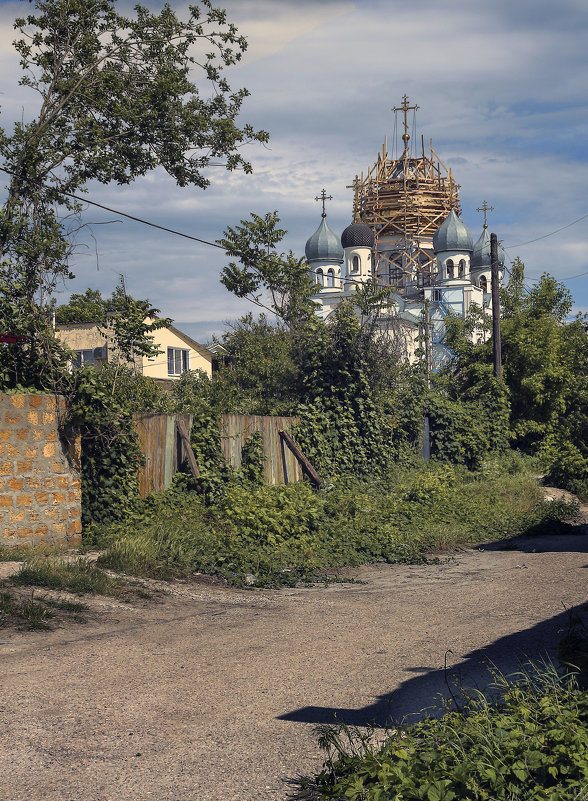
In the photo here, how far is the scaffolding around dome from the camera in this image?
76.1m

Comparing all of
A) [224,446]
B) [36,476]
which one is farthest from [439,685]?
[224,446]

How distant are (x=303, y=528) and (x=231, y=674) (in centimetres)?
643

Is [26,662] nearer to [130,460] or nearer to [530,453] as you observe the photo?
[130,460]

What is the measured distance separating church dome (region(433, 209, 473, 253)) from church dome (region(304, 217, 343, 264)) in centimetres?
855

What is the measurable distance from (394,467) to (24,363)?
974 cm

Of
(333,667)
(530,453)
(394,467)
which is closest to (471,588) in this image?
(333,667)

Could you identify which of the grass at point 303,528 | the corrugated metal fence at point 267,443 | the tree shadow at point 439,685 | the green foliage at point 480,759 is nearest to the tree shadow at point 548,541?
the grass at point 303,528

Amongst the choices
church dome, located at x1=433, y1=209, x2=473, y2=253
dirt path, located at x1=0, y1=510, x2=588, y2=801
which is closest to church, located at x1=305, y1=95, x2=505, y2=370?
church dome, located at x1=433, y1=209, x2=473, y2=253

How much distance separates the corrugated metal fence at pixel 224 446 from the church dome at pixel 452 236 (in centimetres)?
5762

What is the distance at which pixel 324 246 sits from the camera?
71938 mm

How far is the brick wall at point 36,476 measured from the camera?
420 inches

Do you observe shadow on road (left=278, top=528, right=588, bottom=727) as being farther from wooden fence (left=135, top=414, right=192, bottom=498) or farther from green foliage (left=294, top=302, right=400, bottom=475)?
green foliage (left=294, top=302, right=400, bottom=475)

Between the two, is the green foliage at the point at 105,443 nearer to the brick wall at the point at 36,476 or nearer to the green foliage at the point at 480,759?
the brick wall at the point at 36,476

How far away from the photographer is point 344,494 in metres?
15.2
